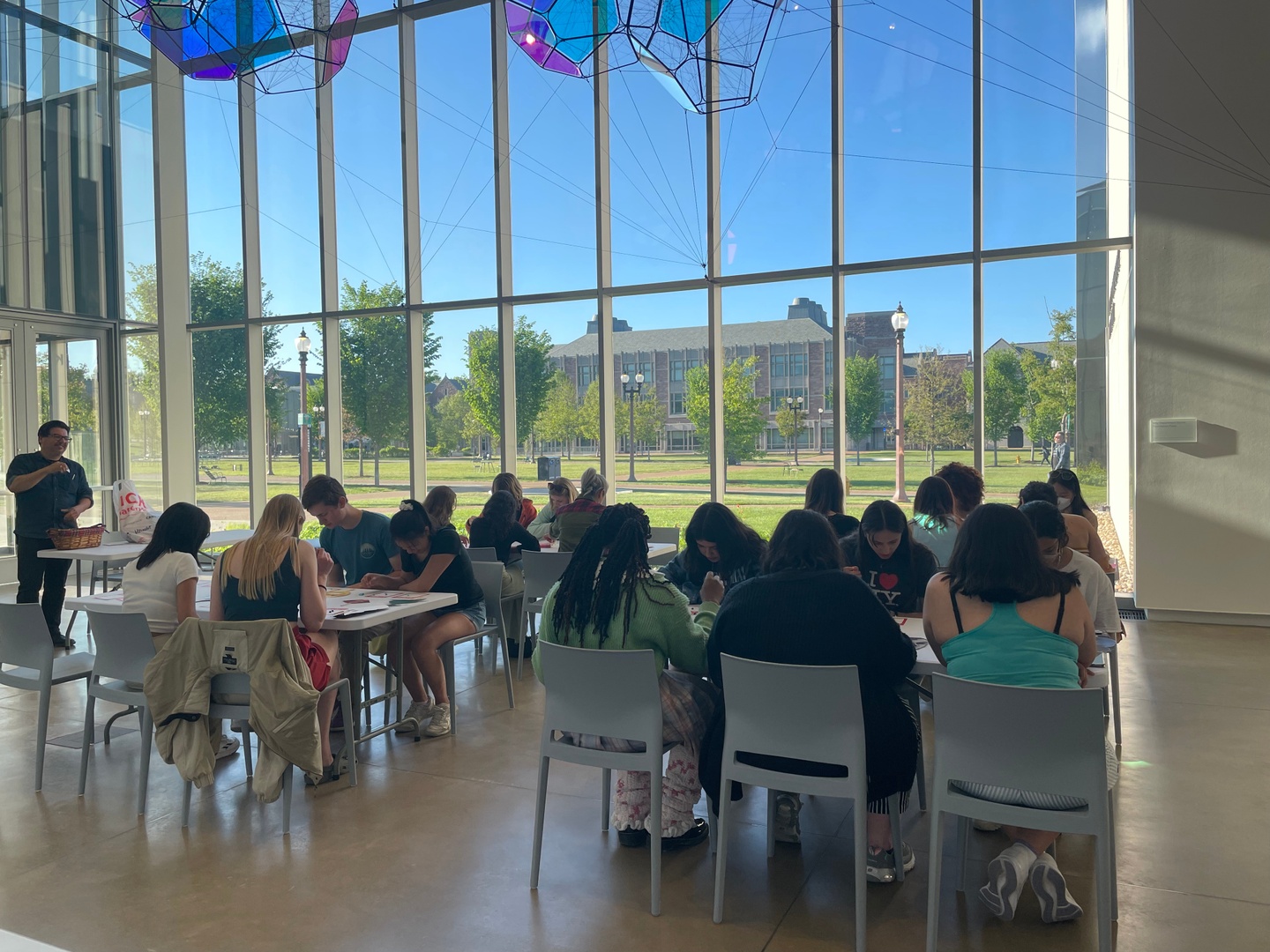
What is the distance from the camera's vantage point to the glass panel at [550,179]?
30.0 feet

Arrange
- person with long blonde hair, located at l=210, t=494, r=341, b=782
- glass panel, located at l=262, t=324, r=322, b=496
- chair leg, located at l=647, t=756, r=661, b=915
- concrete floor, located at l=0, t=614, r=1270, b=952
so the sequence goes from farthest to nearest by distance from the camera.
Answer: glass panel, located at l=262, t=324, r=322, b=496
person with long blonde hair, located at l=210, t=494, r=341, b=782
chair leg, located at l=647, t=756, r=661, b=915
concrete floor, located at l=0, t=614, r=1270, b=952

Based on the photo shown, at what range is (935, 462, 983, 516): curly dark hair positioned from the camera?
5008 millimetres

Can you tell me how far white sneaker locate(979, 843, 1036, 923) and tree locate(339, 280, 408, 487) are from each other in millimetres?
8320

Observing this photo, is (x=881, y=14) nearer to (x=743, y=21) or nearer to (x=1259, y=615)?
(x=743, y=21)

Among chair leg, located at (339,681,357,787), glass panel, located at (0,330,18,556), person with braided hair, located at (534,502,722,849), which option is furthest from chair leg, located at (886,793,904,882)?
glass panel, located at (0,330,18,556)

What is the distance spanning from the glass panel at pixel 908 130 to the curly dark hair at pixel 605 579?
17.9 feet

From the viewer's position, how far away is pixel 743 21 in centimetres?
619

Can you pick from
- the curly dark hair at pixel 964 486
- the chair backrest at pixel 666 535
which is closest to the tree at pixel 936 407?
the chair backrest at pixel 666 535

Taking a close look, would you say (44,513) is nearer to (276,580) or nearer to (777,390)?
(276,580)

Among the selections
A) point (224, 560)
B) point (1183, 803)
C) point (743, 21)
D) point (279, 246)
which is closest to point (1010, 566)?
point (1183, 803)

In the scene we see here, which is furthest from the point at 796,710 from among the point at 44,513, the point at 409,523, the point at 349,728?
the point at 44,513

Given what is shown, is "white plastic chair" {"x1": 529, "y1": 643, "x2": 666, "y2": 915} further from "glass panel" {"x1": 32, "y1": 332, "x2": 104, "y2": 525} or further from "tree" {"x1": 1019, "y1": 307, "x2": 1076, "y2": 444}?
"glass panel" {"x1": 32, "y1": 332, "x2": 104, "y2": 525}

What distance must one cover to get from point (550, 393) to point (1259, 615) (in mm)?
6521

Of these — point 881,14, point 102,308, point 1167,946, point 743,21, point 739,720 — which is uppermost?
point 881,14
